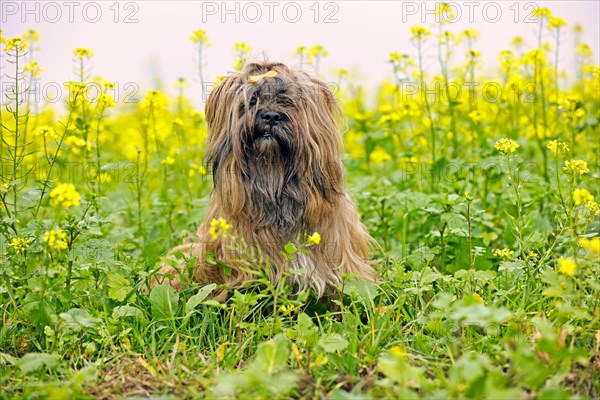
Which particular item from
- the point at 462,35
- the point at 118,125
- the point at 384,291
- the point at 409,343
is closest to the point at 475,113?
the point at 462,35

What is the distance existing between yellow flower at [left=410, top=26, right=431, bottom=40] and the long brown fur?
1712 mm

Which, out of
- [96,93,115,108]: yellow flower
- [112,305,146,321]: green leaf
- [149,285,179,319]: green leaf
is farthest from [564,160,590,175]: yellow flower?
[96,93,115,108]: yellow flower

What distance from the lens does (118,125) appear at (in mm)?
11711

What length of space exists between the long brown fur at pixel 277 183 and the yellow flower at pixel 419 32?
67.4 inches

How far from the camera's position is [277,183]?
4.16 meters

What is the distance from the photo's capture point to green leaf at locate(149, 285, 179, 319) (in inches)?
153

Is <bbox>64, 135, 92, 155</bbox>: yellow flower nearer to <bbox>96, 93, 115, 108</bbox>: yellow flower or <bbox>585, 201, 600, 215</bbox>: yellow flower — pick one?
<bbox>96, 93, 115, 108</bbox>: yellow flower

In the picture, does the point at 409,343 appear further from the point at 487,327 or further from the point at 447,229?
the point at 447,229

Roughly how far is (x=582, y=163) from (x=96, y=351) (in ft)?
8.84

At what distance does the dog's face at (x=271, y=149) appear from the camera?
162 inches

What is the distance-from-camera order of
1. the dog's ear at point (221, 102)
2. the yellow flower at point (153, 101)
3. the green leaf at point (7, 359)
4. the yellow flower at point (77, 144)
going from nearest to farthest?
the green leaf at point (7, 359)
the dog's ear at point (221, 102)
the yellow flower at point (77, 144)
the yellow flower at point (153, 101)

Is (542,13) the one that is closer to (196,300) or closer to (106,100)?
(106,100)

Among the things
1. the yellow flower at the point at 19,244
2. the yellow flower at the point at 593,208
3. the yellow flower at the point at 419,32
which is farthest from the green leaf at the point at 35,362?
the yellow flower at the point at 419,32

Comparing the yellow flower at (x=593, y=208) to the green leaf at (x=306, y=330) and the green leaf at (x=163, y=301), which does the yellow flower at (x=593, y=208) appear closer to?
the green leaf at (x=306, y=330)
